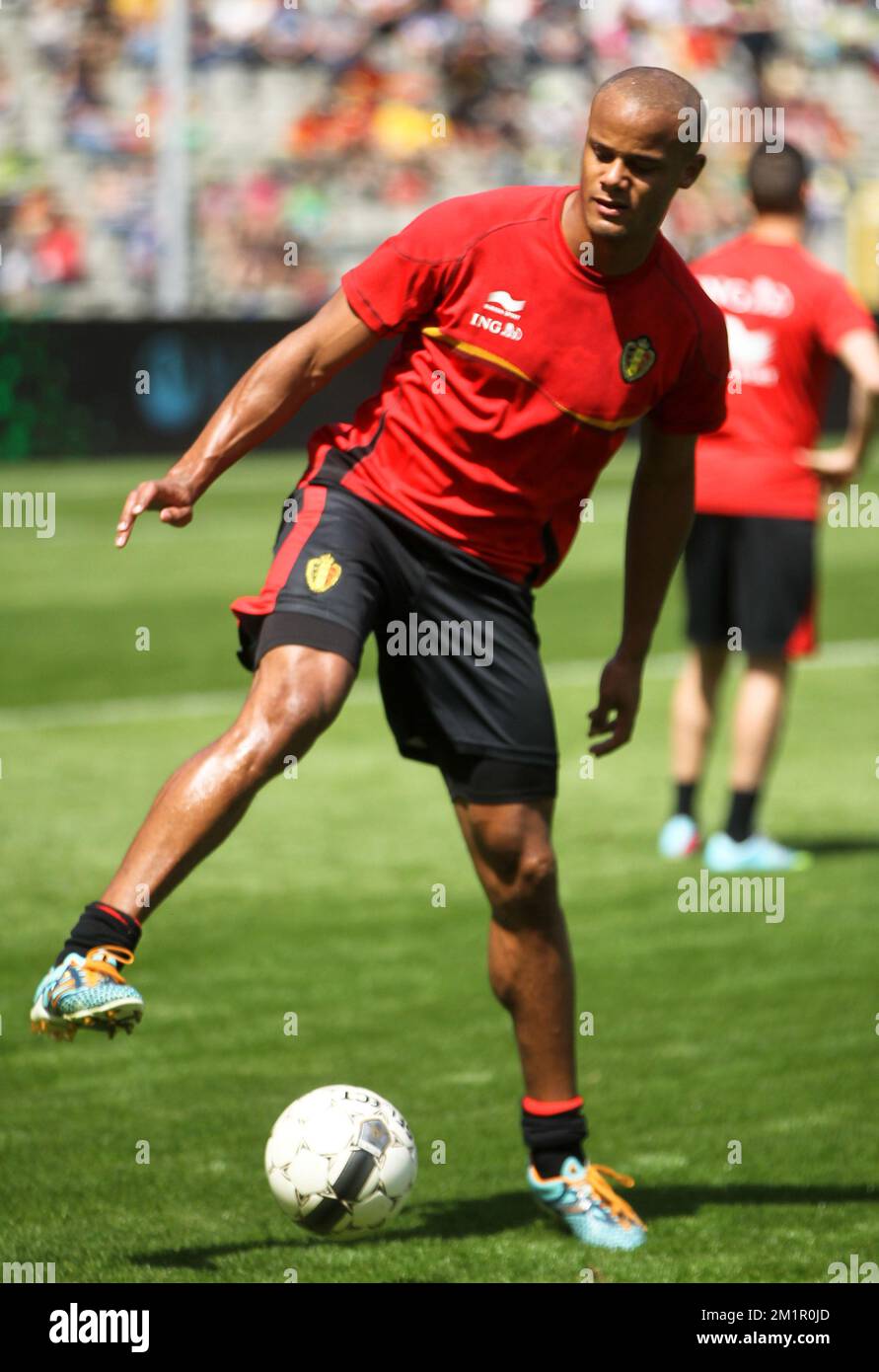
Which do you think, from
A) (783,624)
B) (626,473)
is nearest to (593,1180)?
(783,624)

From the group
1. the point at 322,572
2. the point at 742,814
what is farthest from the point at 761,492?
the point at 322,572

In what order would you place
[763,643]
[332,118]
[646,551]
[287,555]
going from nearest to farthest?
[287,555] → [646,551] → [763,643] → [332,118]

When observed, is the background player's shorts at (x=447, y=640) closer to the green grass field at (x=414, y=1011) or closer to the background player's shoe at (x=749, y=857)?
the green grass field at (x=414, y=1011)

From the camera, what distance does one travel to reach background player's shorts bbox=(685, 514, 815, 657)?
26.3ft

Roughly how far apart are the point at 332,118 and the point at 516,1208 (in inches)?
895

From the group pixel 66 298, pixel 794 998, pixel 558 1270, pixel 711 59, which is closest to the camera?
pixel 558 1270

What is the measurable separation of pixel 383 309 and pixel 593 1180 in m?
1.82

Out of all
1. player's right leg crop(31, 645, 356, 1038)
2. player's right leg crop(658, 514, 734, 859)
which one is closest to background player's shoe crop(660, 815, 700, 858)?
player's right leg crop(658, 514, 734, 859)

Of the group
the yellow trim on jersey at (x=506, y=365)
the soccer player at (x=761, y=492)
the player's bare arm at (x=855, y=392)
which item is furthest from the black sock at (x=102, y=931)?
the player's bare arm at (x=855, y=392)

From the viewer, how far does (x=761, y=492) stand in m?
8.05

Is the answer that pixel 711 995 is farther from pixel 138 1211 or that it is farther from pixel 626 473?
pixel 626 473

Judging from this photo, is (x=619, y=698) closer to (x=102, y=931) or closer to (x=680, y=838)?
(x=102, y=931)

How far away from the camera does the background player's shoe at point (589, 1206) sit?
165 inches

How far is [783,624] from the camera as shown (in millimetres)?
8016
